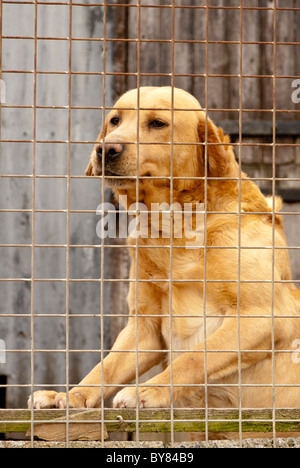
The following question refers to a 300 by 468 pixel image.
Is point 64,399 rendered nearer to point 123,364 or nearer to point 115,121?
point 123,364

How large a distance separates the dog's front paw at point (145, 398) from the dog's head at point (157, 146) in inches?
34.7

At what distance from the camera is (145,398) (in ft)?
9.43

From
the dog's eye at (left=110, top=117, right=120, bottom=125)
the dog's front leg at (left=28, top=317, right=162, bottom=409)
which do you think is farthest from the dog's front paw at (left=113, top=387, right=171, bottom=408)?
the dog's eye at (left=110, top=117, right=120, bottom=125)

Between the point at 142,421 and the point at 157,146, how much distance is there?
120 cm

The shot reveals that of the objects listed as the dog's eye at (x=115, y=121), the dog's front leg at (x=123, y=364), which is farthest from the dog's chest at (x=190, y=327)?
the dog's eye at (x=115, y=121)

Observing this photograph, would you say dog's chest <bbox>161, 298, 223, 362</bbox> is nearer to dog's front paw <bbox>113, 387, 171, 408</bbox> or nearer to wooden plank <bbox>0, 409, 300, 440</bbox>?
dog's front paw <bbox>113, 387, 171, 408</bbox>

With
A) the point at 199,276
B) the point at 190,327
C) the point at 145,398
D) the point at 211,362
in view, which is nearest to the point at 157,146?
the point at 199,276

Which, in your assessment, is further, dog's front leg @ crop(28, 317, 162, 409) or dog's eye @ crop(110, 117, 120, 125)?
dog's eye @ crop(110, 117, 120, 125)

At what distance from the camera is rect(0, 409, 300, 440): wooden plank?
8.74ft

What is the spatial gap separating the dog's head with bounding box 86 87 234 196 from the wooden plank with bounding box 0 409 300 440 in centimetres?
97

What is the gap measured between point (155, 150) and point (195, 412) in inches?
45.2

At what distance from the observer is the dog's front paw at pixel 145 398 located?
286cm
